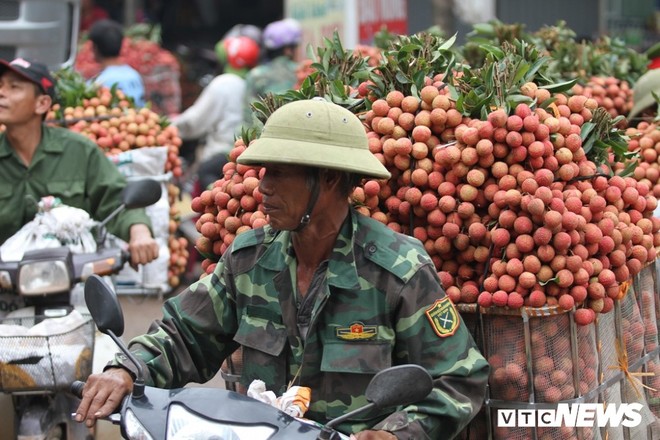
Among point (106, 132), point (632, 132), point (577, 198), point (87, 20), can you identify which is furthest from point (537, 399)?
point (87, 20)

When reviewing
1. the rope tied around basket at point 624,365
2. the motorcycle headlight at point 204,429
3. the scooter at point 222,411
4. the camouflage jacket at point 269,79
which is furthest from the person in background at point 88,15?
the motorcycle headlight at point 204,429

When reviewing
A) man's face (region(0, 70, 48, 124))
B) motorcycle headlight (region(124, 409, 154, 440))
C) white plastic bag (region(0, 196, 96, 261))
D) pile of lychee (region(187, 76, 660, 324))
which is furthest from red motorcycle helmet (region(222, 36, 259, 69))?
motorcycle headlight (region(124, 409, 154, 440))

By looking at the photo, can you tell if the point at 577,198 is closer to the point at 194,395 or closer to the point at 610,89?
the point at 194,395

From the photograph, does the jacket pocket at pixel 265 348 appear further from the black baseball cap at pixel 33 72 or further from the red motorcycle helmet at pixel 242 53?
the red motorcycle helmet at pixel 242 53

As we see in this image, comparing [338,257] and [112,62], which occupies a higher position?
[338,257]

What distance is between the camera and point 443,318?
3.32m

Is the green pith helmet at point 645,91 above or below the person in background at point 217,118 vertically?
above

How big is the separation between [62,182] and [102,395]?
2630mm

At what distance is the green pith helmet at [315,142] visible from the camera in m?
3.21

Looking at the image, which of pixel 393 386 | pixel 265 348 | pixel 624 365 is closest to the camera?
pixel 393 386

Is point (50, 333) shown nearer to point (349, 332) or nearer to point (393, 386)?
point (349, 332)

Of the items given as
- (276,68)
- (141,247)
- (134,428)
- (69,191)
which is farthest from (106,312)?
(276,68)

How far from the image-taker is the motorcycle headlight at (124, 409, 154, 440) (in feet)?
9.85

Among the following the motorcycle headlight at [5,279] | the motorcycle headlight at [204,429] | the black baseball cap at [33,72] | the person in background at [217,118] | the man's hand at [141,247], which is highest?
the black baseball cap at [33,72]
